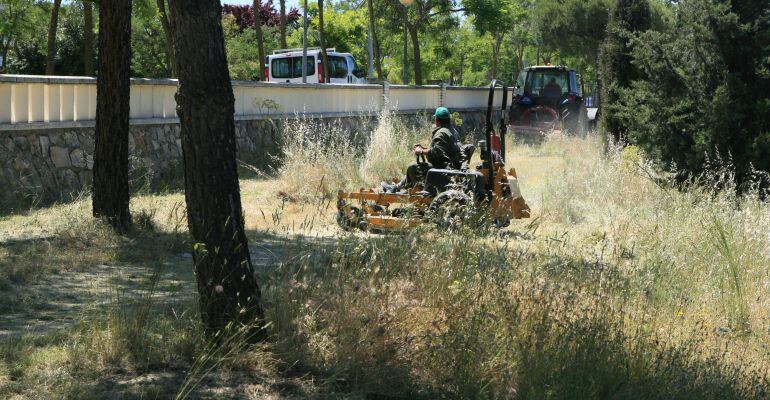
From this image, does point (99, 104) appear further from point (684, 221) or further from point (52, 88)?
point (684, 221)

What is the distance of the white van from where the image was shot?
115 ft

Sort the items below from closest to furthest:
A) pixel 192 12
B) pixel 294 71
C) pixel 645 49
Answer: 1. pixel 192 12
2. pixel 645 49
3. pixel 294 71

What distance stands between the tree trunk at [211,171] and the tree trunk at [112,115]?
211 inches

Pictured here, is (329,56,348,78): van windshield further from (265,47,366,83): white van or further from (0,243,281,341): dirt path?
(0,243,281,341): dirt path

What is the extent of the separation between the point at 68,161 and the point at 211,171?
9483 mm

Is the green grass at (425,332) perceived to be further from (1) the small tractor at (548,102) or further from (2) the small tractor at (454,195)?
(1) the small tractor at (548,102)

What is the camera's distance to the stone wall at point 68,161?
12.8m

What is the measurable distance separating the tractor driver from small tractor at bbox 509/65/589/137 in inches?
698

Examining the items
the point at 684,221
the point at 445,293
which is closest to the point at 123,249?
the point at 445,293

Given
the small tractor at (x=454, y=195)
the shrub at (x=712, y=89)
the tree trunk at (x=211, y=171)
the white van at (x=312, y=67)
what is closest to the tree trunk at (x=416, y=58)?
the white van at (x=312, y=67)

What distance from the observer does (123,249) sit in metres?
9.84

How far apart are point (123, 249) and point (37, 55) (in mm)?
33066

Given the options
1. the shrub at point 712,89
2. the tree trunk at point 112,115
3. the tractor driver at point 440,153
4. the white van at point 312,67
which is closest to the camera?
the tree trunk at point 112,115

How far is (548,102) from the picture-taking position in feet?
105
